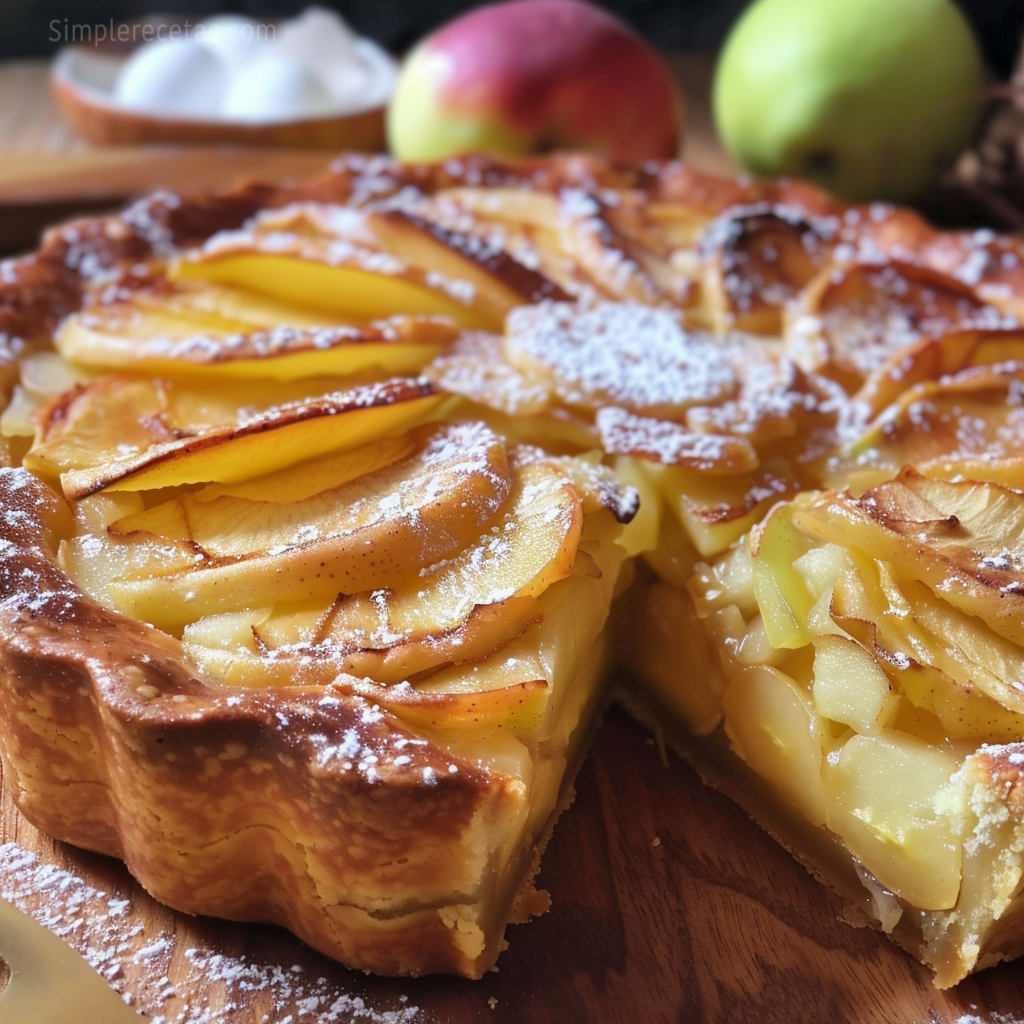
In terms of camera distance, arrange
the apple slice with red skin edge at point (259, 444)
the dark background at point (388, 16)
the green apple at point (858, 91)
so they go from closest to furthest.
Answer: the apple slice with red skin edge at point (259, 444) < the green apple at point (858, 91) < the dark background at point (388, 16)

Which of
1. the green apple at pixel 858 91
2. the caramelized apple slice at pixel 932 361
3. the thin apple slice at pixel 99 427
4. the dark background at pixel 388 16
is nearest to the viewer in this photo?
the thin apple slice at pixel 99 427

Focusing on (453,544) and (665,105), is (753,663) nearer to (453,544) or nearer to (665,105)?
(453,544)

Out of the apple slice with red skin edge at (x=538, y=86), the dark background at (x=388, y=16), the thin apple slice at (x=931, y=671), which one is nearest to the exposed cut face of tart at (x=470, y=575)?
the thin apple slice at (x=931, y=671)

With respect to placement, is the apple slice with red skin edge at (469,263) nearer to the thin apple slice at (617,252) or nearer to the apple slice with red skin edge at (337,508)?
the thin apple slice at (617,252)

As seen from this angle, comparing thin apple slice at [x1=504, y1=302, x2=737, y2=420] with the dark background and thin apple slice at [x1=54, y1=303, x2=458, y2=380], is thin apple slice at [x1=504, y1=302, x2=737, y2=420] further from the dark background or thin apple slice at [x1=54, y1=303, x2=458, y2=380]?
the dark background

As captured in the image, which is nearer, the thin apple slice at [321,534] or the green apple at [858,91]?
the thin apple slice at [321,534]

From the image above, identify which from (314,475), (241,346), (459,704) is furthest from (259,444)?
(459,704)

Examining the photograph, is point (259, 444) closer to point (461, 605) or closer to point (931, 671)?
point (461, 605)

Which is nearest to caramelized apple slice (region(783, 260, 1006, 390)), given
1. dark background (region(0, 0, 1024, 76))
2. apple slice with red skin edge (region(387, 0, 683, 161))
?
apple slice with red skin edge (region(387, 0, 683, 161))
